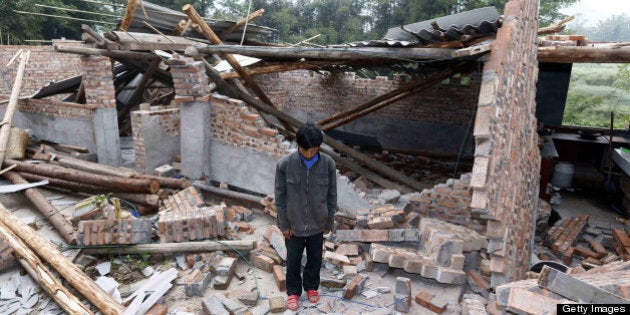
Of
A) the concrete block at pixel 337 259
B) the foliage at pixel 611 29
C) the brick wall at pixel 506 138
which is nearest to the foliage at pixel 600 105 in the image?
the brick wall at pixel 506 138

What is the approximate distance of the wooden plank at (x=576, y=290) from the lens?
2.55m

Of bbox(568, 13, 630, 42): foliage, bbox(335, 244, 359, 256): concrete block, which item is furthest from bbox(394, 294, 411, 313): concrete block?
bbox(568, 13, 630, 42): foliage

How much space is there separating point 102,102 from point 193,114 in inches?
115

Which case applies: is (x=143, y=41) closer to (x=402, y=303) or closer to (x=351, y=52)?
(x=351, y=52)

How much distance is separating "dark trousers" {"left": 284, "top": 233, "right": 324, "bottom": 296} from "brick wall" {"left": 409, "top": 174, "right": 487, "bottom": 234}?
215 centimetres

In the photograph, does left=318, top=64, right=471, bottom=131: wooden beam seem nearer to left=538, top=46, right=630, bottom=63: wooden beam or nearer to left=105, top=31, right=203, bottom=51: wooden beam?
left=538, top=46, right=630, bottom=63: wooden beam

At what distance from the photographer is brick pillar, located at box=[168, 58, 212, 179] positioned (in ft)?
20.3

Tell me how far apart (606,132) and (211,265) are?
11557 mm

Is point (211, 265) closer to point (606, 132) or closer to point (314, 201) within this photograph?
point (314, 201)

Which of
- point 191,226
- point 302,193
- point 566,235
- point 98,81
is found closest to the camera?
point 302,193

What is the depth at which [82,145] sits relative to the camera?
8828 mm

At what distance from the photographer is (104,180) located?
6.37 metres

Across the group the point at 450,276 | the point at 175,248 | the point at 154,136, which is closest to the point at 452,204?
the point at 450,276

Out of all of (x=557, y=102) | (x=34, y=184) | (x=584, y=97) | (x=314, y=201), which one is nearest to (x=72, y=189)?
(x=34, y=184)
